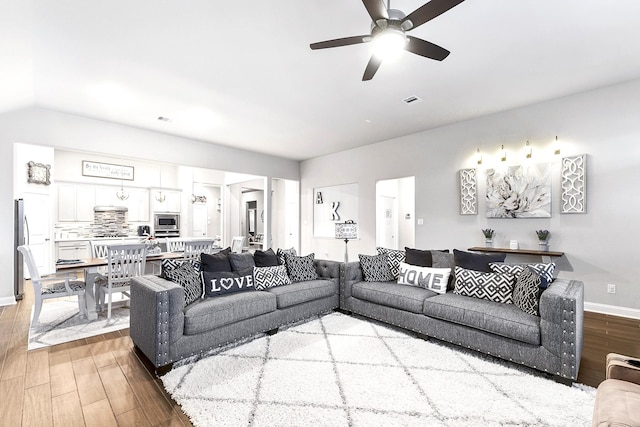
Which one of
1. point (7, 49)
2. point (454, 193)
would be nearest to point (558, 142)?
point (454, 193)

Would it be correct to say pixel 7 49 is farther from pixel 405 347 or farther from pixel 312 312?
pixel 405 347

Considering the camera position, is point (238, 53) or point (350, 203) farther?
point (350, 203)

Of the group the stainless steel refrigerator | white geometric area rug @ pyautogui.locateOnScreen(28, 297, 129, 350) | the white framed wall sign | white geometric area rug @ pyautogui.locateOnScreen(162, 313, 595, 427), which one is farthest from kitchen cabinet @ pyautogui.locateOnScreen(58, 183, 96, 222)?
white geometric area rug @ pyautogui.locateOnScreen(162, 313, 595, 427)

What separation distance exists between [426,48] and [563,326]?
7.81 ft

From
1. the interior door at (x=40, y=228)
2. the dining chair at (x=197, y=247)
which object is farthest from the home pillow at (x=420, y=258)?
the interior door at (x=40, y=228)

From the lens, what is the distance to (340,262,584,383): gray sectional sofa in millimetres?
2244

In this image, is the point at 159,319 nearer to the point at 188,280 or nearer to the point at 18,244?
the point at 188,280

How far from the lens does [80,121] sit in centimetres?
486

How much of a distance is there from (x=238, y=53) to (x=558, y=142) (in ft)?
14.8

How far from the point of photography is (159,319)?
2.41 m

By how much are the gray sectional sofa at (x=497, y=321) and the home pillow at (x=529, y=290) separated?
64 mm

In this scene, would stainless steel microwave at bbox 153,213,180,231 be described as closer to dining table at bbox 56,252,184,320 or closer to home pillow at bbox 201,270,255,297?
dining table at bbox 56,252,184,320

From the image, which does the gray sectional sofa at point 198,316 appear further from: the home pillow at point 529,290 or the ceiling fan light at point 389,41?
the ceiling fan light at point 389,41

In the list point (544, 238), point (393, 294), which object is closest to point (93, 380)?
point (393, 294)
